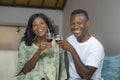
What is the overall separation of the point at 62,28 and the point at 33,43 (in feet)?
13.9

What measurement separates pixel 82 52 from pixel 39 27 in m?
0.51

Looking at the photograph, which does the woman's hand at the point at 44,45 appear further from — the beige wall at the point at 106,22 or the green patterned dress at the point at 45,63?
the beige wall at the point at 106,22

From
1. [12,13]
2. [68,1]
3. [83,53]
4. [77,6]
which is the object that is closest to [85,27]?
[83,53]

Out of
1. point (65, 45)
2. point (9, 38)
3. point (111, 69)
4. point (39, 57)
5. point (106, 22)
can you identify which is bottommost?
point (111, 69)

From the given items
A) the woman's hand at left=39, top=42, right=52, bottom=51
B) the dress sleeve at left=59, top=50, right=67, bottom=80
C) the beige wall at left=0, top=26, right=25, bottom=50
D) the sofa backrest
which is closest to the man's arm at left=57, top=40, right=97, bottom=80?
the woman's hand at left=39, top=42, right=52, bottom=51

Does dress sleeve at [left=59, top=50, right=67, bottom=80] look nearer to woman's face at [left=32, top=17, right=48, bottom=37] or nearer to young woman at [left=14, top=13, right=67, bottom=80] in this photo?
young woman at [left=14, top=13, right=67, bottom=80]

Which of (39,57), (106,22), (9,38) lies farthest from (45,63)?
(9,38)

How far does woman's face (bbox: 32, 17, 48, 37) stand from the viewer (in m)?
2.65

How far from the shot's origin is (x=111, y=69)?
267 cm

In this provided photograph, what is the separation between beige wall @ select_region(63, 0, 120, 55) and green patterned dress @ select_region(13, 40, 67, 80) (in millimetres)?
1134

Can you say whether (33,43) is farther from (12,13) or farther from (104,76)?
(12,13)

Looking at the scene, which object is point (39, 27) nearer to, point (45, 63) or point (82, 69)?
point (45, 63)

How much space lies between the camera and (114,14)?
12.3ft

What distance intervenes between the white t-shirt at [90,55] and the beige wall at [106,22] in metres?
1.04
